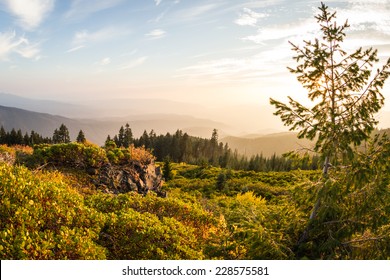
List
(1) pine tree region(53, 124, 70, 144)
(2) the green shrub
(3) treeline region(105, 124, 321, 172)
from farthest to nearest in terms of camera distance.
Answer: (3) treeline region(105, 124, 321, 172) < (1) pine tree region(53, 124, 70, 144) < (2) the green shrub

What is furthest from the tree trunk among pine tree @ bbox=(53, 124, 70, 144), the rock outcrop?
pine tree @ bbox=(53, 124, 70, 144)

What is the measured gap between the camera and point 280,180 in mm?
45656

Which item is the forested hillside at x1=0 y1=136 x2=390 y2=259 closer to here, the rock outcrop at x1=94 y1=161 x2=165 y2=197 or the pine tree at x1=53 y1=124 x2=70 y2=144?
the rock outcrop at x1=94 y1=161 x2=165 y2=197

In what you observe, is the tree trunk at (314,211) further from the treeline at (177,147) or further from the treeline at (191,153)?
the treeline at (191,153)

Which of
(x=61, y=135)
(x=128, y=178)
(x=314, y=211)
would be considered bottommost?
(x=128, y=178)

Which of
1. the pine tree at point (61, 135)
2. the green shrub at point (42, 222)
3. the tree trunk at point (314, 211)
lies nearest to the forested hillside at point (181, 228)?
the green shrub at point (42, 222)

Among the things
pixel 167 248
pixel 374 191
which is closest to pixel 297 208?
pixel 374 191

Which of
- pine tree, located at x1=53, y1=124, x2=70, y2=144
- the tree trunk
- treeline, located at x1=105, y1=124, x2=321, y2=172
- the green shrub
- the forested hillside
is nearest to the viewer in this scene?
the green shrub

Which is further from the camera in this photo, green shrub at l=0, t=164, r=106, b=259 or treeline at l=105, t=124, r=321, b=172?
treeline at l=105, t=124, r=321, b=172

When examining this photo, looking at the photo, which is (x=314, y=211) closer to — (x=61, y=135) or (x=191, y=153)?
(x=61, y=135)

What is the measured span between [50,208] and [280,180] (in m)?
43.5

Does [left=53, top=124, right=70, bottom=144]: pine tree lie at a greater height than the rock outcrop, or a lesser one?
greater

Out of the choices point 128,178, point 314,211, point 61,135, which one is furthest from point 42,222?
point 61,135

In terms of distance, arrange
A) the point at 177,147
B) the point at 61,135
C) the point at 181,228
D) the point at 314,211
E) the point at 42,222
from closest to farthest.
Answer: the point at 42,222 → the point at 314,211 → the point at 181,228 → the point at 61,135 → the point at 177,147
